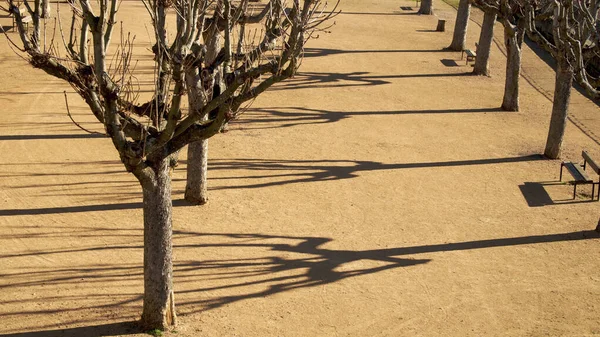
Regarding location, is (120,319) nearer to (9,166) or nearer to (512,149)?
(9,166)

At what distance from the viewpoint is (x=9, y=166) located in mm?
15812

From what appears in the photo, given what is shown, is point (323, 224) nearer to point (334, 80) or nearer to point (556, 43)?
point (556, 43)

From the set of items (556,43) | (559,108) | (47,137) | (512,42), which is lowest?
(47,137)

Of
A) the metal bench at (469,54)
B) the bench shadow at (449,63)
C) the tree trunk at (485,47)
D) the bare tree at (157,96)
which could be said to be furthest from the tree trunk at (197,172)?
the bench shadow at (449,63)

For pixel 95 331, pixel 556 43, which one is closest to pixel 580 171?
pixel 556 43

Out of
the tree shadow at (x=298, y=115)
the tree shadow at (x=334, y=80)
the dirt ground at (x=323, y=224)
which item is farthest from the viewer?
the tree shadow at (x=334, y=80)

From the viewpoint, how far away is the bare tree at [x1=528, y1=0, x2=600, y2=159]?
50.6 feet

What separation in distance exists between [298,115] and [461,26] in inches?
402

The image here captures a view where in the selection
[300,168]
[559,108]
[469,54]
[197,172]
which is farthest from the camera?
[469,54]

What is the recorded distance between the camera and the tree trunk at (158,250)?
33.4ft

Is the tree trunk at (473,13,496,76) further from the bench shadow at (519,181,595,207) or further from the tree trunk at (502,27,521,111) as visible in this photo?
the bench shadow at (519,181,595,207)

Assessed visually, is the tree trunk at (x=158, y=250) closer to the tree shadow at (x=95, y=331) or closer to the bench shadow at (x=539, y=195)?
the tree shadow at (x=95, y=331)

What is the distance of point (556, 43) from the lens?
16.8 metres

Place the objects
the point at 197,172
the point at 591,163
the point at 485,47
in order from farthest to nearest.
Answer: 1. the point at 485,47
2. the point at 591,163
3. the point at 197,172
